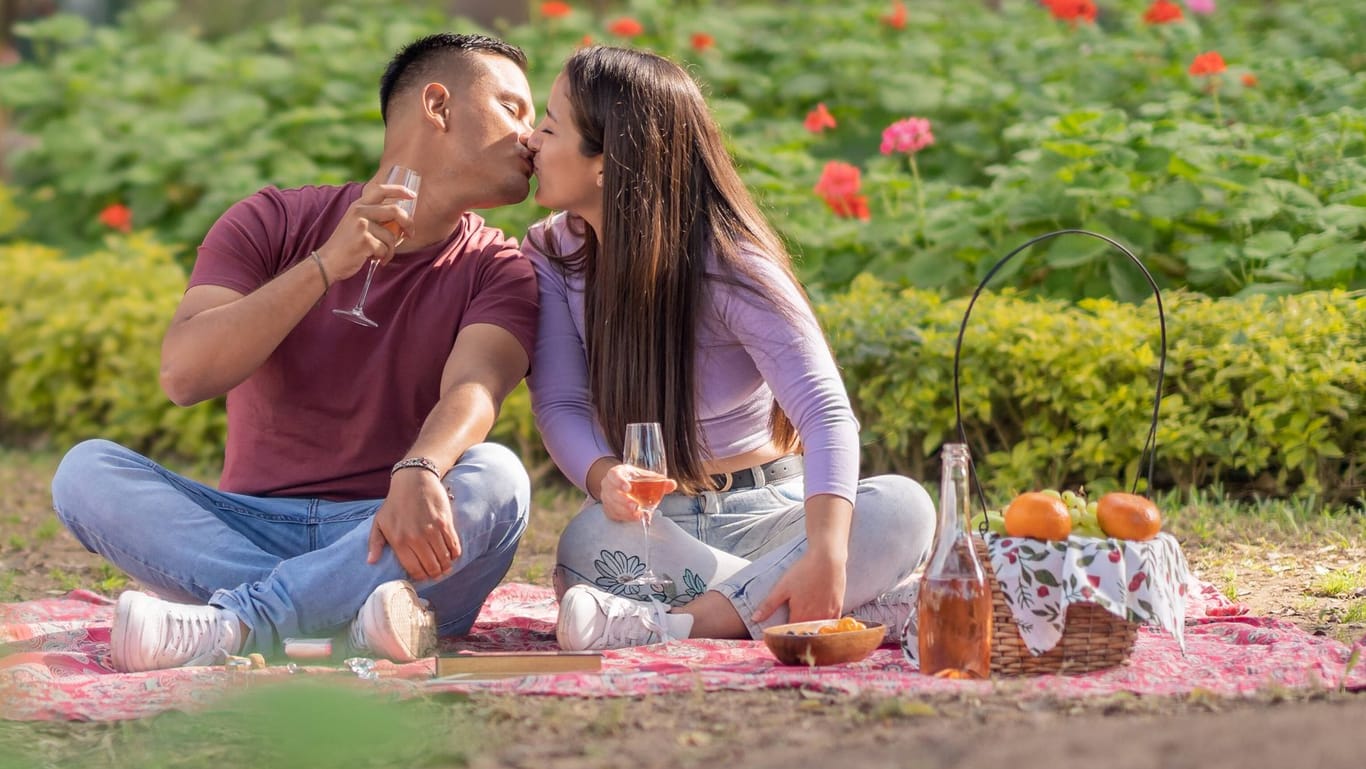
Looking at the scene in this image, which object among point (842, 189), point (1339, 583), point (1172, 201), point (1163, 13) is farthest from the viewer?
point (1163, 13)

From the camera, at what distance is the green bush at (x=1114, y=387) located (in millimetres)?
4742

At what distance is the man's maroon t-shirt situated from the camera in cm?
362

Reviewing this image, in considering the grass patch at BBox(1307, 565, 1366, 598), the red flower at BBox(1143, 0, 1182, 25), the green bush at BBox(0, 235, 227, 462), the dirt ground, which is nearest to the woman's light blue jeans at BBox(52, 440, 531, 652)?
the dirt ground

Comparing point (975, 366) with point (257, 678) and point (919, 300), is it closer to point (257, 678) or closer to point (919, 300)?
point (919, 300)

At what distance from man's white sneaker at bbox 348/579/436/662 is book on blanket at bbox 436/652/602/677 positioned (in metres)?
0.23

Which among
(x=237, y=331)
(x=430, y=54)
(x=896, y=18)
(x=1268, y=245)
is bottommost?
(x=237, y=331)

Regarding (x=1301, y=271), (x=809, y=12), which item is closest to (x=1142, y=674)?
(x=1301, y=271)

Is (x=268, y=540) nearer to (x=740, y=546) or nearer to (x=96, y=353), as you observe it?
(x=740, y=546)

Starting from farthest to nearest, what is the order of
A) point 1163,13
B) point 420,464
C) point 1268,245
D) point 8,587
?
point 1163,13 < point 1268,245 < point 8,587 < point 420,464

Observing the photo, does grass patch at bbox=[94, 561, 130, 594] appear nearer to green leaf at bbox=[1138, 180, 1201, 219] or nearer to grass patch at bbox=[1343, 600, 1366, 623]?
grass patch at bbox=[1343, 600, 1366, 623]

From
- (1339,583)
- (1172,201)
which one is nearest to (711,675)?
(1339,583)

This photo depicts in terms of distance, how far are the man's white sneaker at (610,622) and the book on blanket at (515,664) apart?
0.81ft

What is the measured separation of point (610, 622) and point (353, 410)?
2.92ft

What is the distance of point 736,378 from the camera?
3.60 metres
